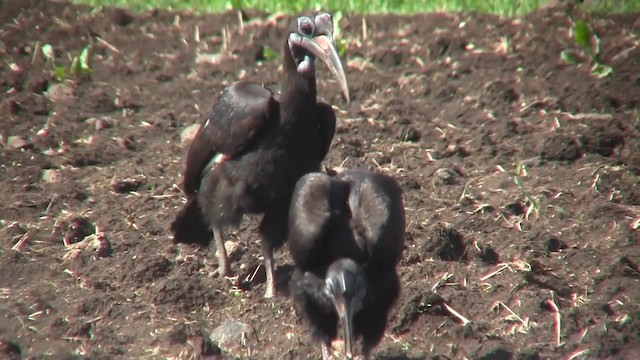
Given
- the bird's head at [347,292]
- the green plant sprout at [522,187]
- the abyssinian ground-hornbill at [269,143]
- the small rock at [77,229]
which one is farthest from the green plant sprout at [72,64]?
the bird's head at [347,292]

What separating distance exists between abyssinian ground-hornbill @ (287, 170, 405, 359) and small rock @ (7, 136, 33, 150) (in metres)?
3.31

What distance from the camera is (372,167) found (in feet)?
25.3

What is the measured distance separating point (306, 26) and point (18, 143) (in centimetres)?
311

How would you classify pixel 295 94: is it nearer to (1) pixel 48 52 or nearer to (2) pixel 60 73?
(2) pixel 60 73

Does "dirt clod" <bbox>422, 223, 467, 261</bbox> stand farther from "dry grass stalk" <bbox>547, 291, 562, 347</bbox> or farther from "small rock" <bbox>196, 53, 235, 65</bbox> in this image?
"small rock" <bbox>196, 53, 235, 65</bbox>

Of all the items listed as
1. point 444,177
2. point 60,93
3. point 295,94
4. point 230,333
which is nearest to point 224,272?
point 230,333

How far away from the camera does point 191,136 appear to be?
8.40m

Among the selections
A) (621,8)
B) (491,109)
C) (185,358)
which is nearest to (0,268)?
(185,358)

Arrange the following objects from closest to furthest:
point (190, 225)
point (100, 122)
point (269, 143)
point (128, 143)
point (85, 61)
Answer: point (269, 143)
point (190, 225)
point (128, 143)
point (100, 122)
point (85, 61)

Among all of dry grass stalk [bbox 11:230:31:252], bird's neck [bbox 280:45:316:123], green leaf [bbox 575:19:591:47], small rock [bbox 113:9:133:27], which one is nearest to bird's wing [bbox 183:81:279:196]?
bird's neck [bbox 280:45:316:123]

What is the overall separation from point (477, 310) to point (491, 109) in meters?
2.87

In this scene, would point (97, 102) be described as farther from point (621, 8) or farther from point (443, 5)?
point (621, 8)

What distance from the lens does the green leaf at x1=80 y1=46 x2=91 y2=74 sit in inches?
377

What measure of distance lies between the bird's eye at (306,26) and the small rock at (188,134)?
2290 mm
